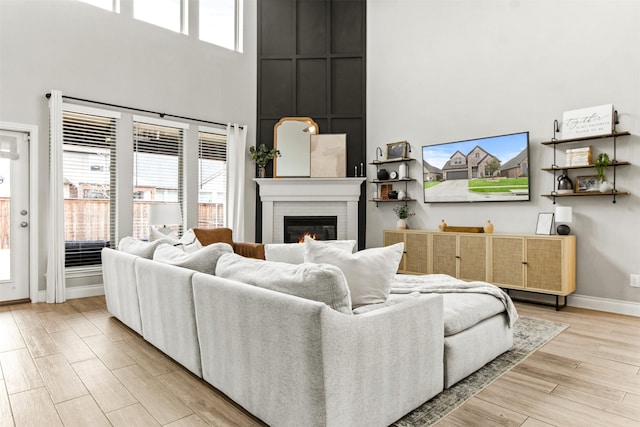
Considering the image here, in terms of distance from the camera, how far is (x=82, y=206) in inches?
191

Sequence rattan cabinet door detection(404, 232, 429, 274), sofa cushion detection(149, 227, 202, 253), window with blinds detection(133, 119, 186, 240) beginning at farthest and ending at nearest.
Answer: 1. window with blinds detection(133, 119, 186, 240)
2. rattan cabinet door detection(404, 232, 429, 274)
3. sofa cushion detection(149, 227, 202, 253)

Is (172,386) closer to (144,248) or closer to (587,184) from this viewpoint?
(144,248)

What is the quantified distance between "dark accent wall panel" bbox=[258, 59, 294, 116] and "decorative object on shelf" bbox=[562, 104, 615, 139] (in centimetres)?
403

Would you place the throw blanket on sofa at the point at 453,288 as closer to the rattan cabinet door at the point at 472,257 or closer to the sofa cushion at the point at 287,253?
the sofa cushion at the point at 287,253

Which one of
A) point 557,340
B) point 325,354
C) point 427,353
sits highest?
point 325,354

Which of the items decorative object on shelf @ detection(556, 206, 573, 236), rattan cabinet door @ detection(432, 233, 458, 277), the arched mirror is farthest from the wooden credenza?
the arched mirror

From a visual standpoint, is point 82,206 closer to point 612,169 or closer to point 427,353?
point 427,353

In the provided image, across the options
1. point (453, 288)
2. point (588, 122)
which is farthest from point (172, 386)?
point (588, 122)

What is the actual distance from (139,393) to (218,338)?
0.60 m

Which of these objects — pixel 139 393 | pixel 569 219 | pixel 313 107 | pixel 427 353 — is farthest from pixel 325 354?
pixel 313 107

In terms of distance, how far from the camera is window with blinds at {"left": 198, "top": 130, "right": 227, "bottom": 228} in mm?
5977

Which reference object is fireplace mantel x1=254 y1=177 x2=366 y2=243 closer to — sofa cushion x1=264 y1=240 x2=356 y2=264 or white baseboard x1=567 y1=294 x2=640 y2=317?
white baseboard x1=567 y1=294 x2=640 y2=317

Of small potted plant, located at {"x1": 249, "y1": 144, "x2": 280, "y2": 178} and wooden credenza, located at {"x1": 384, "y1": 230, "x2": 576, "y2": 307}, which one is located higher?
small potted plant, located at {"x1": 249, "y1": 144, "x2": 280, "y2": 178}

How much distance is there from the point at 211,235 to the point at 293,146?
2.13 meters
